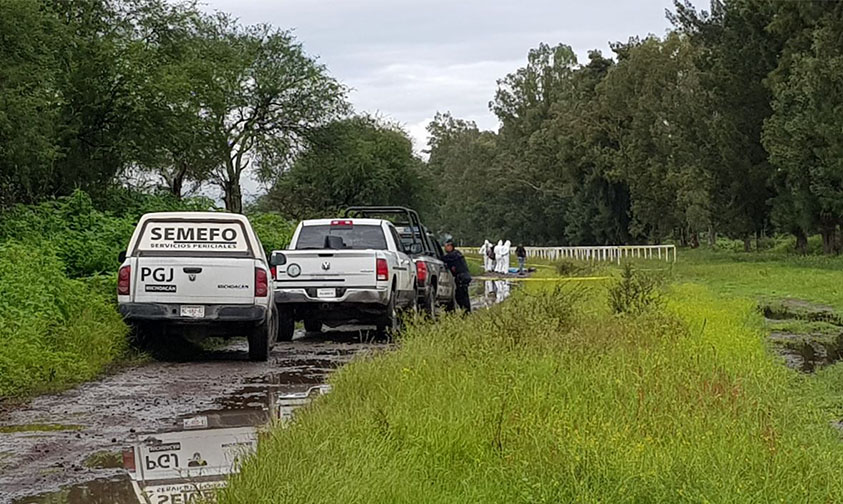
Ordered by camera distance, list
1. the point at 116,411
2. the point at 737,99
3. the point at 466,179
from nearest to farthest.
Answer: the point at 116,411, the point at 737,99, the point at 466,179

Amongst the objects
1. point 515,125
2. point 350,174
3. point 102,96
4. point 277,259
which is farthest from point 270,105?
point 515,125

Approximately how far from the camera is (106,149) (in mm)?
28031

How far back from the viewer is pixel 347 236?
1997cm

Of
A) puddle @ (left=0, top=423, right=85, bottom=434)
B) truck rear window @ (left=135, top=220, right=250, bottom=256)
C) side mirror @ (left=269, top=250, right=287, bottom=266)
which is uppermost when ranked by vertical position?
truck rear window @ (left=135, top=220, right=250, bottom=256)

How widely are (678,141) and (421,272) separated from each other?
135 feet

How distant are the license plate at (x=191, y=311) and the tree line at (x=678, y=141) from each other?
29.7 meters

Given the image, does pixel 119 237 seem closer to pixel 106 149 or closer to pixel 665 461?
pixel 106 149

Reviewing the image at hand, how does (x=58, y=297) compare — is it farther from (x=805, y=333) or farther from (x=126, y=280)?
(x=805, y=333)

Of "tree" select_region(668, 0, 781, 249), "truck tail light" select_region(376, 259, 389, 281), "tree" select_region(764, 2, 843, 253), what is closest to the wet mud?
"truck tail light" select_region(376, 259, 389, 281)

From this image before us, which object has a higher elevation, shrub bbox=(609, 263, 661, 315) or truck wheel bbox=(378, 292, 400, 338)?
shrub bbox=(609, 263, 661, 315)

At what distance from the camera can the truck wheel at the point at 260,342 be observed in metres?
15.3

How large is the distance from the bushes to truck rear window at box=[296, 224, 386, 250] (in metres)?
4.58

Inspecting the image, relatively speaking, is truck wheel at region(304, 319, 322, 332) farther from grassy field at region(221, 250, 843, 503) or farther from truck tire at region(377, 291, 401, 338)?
grassy field at region(221, 250, 843, 503)

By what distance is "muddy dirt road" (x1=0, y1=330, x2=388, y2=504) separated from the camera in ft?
25.1
